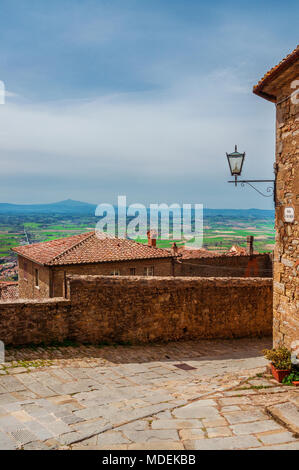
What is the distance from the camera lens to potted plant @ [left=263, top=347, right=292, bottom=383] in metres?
6.96

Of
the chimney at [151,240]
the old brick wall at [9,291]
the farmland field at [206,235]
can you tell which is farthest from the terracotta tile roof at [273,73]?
the old brick wall at [9,291]

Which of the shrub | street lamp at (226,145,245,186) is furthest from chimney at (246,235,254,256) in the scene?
the shrub

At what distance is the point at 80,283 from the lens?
1080 centimetres

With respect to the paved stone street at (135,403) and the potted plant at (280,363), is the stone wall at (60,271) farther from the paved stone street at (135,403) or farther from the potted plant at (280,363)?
the potted plant at (280,363)

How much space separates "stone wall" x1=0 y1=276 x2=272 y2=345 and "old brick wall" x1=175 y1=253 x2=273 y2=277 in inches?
398

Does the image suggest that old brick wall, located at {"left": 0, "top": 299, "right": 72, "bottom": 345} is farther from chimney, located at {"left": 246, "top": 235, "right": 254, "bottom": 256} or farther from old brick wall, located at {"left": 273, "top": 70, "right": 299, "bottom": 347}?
chimney, located at {"left": 246, "top": 235, "right": 254, "bottom": 256}

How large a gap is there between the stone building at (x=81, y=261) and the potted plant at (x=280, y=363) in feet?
42.2

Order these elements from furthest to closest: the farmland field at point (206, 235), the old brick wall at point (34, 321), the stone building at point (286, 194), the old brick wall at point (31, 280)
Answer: the farmland field at point (206, 235)
the old brick wall at point (31, 280)
the old brick wall at point (34, 321)
the stone building at point (286, 194)

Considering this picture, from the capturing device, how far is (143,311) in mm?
11641

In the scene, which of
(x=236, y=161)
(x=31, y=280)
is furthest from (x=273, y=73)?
(x=31, y=280)

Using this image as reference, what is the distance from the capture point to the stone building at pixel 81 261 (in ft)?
61.6

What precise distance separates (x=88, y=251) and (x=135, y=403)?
14.7m
